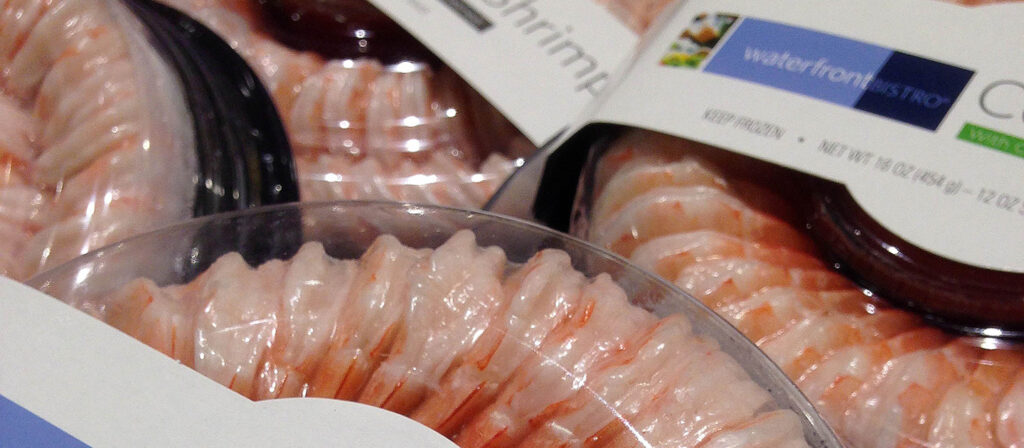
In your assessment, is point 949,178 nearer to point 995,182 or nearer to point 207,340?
point 995,182

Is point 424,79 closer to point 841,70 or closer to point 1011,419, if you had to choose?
point 841,70

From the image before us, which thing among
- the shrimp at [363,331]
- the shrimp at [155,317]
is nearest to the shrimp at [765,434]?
the shrimp at [363,331]

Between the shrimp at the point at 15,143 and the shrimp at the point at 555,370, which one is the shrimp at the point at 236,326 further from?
the shrimp at the point at 15,143

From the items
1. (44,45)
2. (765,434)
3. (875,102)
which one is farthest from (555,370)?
(44,45)

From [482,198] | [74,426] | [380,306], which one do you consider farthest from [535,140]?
[74,426]

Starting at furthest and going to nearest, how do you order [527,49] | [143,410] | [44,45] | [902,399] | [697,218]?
[527,49] → [44,45] → [697,218] → [902,399] → [143,410]

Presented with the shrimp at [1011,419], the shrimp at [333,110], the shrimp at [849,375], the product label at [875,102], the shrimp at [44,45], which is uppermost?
the product label at [875,102]
